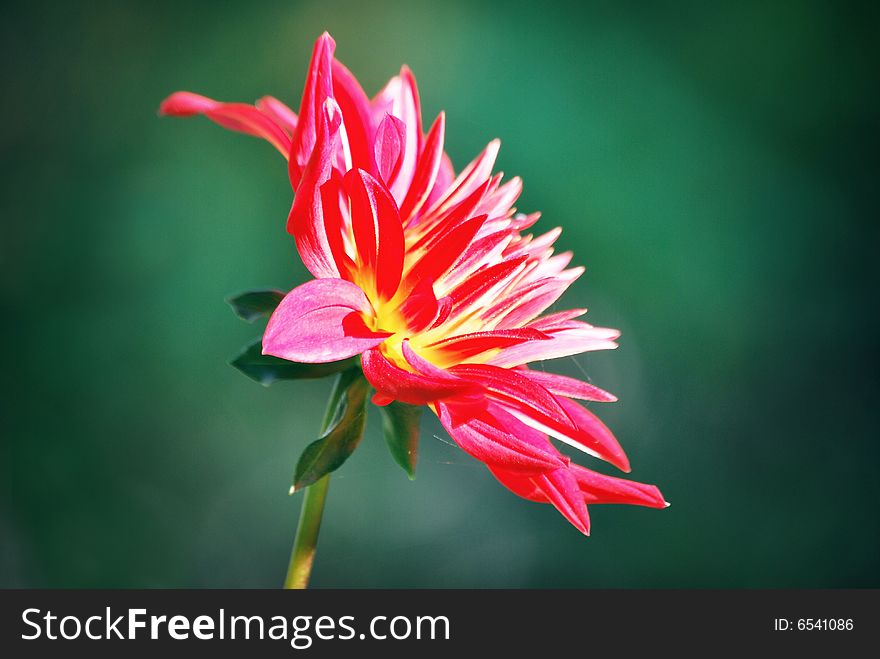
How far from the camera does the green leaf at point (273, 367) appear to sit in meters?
0.39

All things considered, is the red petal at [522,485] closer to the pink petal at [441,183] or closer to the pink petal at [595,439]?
the pink petal at [595,439]

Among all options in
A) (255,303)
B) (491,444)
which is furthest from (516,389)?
(255,303)

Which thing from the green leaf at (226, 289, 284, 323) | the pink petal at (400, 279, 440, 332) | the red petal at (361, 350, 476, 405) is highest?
the green leaf at (226, 289, 284, 323)

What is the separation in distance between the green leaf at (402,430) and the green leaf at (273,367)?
0.09ft

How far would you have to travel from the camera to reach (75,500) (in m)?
1.76

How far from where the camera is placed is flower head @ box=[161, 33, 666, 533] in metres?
0.35

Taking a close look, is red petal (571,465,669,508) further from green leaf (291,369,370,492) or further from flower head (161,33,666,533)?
green leaf (291,369,370,492)

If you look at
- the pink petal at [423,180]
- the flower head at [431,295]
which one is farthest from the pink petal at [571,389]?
the pink petal at [423,180]

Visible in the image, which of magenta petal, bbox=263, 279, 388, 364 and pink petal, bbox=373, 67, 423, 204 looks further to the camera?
pink petal, bbox=373, 67, 423, 204

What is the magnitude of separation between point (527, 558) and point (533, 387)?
4.94 feet

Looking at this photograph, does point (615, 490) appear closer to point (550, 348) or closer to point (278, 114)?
point (550, 348)

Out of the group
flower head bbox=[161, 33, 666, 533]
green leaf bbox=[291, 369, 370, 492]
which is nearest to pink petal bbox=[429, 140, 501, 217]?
flower head bbox=[161, 33, 666, 533]

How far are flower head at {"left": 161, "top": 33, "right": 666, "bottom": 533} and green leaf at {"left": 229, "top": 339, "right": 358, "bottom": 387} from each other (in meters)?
0.03

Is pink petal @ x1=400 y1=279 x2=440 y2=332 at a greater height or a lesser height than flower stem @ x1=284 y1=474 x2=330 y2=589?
greater
